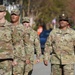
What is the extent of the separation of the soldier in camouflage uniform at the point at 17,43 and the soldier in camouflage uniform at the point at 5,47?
0.14 metres

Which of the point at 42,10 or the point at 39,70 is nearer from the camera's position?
the point at 39,70

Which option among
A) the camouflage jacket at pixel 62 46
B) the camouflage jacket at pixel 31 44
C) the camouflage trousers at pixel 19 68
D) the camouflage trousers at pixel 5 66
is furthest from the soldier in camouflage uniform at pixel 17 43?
the camouflage jacket at pixel 31 44

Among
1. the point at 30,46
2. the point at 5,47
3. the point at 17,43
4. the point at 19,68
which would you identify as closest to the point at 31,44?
the point at 30,46

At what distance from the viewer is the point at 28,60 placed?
1108cm

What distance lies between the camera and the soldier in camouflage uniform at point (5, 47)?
25.9 ft

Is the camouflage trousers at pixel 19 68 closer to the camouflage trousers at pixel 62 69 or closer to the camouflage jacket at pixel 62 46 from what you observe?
the camouflage jacket at pixel 62 46

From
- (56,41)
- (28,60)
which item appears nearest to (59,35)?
(56,41)

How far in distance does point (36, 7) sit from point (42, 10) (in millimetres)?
1283

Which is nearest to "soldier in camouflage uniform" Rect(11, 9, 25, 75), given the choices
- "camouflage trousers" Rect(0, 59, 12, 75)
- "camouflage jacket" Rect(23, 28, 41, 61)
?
"camouflage trousers" Rect(0, 59, 12, 75)

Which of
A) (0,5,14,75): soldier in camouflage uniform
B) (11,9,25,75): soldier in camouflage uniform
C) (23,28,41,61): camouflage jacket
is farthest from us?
A: (23,28,41,61): camouflage jacket

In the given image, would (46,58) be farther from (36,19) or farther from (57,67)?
(36,19)

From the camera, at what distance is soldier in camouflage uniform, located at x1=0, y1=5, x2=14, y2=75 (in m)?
7.90

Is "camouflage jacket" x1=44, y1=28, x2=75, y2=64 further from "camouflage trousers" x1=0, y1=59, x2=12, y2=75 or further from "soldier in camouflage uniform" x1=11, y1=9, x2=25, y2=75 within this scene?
"camouflage trousers" x1=0, y1=59, x2=12, y2=75

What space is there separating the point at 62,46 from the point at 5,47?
1.95m
